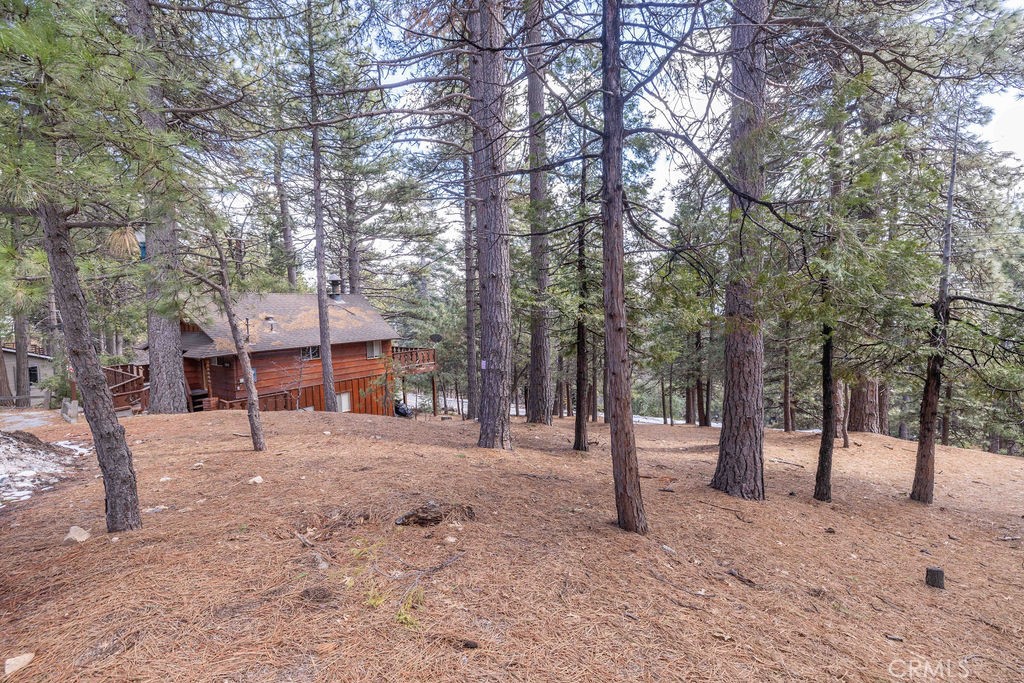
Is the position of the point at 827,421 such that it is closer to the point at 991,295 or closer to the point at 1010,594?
the point at 1010,594

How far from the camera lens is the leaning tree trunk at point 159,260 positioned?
340 centimetres

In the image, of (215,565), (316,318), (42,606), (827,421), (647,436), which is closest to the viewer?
(42,606)

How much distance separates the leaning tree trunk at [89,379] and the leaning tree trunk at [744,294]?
5629mm

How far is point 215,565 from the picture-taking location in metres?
2.85

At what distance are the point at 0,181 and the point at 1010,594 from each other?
8.45 m

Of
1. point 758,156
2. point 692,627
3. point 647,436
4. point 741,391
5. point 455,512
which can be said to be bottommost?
point 647,436

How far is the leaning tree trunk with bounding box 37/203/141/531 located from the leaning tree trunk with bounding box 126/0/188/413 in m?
0.59

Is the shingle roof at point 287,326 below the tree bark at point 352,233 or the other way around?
below

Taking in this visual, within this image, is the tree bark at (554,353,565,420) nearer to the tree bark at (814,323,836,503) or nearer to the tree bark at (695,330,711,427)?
the tree bark at (695,330,711,427)

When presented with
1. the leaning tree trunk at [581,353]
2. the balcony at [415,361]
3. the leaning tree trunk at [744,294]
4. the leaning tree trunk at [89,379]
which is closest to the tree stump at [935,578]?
the leaning tree trunk at [744,294]

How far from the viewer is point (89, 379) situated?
3150mm

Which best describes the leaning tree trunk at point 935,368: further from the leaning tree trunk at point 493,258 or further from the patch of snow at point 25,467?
the patch of snow at point 25,467

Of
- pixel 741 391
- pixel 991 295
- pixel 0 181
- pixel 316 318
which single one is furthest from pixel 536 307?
pixel 316 318

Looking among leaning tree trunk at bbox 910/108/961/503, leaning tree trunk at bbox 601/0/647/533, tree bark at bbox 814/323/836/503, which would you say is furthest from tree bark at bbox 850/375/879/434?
leaning tree trunk at bbox 601/0/647/533
